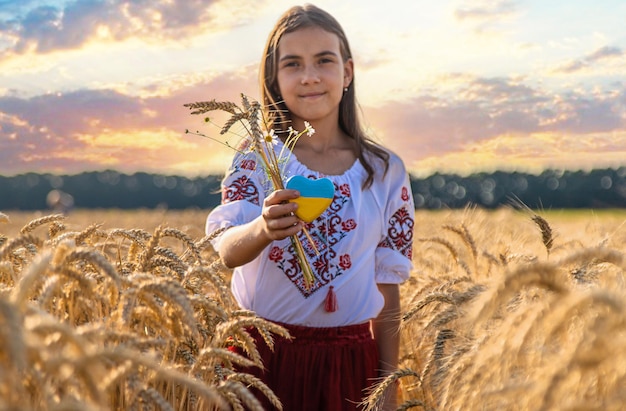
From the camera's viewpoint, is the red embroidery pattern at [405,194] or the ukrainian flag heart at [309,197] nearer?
the ukrainian flag heart at [309,197]

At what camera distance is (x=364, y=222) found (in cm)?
Result: 320

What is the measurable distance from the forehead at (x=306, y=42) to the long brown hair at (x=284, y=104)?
3 cm

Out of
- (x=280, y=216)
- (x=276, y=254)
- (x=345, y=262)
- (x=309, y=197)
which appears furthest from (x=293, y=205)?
(x=345, y=262)

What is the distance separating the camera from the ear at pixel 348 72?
3.53m

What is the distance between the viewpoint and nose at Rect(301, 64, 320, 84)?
10.2ft

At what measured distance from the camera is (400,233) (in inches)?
131

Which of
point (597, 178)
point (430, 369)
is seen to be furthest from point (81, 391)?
point (597, 178)

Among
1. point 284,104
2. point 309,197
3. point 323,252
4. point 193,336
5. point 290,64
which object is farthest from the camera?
point 284,104

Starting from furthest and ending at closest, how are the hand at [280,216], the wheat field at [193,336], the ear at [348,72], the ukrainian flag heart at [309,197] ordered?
the ear at [348,72] → the ukrainian flag heart at [309,197] → the hand at [280,216] → the wheat field at [193,336]

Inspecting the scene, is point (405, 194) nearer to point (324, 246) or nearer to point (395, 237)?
point (395, 237)

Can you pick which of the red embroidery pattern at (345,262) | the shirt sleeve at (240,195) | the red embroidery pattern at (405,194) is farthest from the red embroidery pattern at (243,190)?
the red embroidery pattern at (405,194)

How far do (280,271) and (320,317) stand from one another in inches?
10.0

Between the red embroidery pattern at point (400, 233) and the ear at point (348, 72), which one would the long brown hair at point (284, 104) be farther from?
the red embroidery pattern at point (400, 233)

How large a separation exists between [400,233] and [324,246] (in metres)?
0.39
